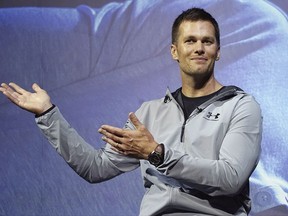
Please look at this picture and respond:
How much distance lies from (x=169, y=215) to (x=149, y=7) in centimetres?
155

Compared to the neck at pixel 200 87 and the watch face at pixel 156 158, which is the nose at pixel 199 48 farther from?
the watch face at pixel 156 158

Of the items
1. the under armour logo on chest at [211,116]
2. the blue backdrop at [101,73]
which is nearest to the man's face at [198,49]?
the under armour logo on chest at [211,116]

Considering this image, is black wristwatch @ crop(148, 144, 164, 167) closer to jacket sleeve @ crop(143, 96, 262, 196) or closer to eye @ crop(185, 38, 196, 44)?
jacket sleeve @ crop(143, 96, 262, 196)

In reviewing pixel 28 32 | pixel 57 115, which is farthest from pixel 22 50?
pixel 57 115

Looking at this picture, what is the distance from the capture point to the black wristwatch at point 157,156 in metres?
1.44

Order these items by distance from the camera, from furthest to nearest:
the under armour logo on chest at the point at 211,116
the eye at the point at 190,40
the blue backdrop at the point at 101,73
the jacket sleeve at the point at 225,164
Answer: the blue backdrop at the point at 101,73 → the eye at the point at 190,40 → the under armour logo on chest at the point at 211,116 → the jacket sleeve at the point at 225,164

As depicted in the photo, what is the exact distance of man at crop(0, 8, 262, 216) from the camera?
1.46 metres

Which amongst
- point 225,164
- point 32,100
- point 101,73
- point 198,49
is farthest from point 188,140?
point 101,73

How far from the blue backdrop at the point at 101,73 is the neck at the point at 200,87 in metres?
0.91

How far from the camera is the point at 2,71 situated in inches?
117

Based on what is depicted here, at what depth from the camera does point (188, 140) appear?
1611mm

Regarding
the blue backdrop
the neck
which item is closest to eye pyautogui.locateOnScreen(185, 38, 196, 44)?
the neck

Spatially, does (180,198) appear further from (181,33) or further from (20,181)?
(20,181)

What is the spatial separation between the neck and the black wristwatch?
15.3 inches
